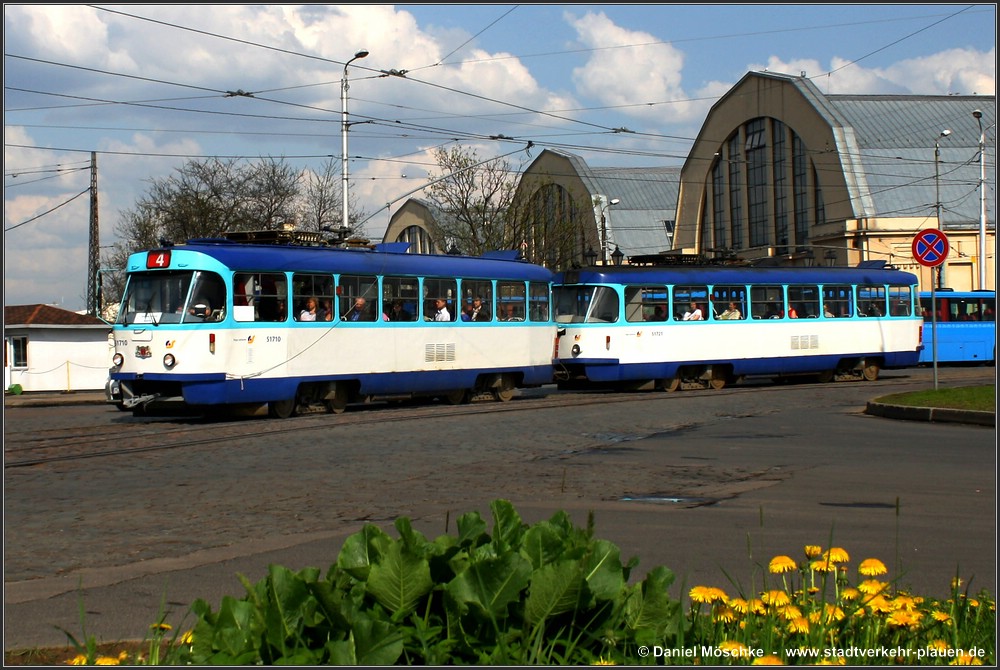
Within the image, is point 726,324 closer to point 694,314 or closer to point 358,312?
point 694,314

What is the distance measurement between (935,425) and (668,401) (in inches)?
263

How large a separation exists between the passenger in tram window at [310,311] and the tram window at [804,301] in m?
14.7

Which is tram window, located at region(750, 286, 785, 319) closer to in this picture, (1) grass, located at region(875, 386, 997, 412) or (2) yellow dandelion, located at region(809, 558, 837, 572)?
(1) grass, located at region(875, 386, 997, 412)

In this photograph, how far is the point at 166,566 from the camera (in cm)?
756

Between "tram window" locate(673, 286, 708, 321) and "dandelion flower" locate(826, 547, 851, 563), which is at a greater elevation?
"tram window" locate(673, 286, 708, 321)

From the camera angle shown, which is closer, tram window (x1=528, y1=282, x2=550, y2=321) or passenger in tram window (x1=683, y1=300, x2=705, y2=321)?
tram window (x1=528, y1=282, x2=550, y2=321)

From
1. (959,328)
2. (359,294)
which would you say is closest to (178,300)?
(359,294)

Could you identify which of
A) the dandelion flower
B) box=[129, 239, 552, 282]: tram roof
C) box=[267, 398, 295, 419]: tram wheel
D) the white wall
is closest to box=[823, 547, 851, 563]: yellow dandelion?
the dandelion flower

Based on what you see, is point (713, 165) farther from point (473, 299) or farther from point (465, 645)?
point (465, 645)

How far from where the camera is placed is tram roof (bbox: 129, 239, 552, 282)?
1920 centimetres

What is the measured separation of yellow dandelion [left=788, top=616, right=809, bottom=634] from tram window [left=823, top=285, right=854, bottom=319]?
28.1m

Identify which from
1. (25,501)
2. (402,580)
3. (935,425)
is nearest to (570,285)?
(935,425)

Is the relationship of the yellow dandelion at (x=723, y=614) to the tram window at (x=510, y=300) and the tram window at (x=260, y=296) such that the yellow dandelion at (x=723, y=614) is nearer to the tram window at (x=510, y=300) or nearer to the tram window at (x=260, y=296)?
the tram window at (x=260, y=296)

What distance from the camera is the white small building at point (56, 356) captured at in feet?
122
